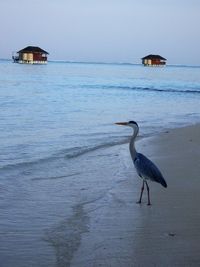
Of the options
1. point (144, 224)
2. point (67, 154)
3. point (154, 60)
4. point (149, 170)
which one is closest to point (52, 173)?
point (67, 154)

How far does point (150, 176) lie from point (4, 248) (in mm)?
2406

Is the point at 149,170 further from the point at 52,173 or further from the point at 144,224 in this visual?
the point at 52,173

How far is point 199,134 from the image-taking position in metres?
14.3

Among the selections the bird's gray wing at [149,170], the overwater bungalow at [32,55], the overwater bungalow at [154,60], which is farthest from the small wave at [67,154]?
the overwater bungalow at [154,60]

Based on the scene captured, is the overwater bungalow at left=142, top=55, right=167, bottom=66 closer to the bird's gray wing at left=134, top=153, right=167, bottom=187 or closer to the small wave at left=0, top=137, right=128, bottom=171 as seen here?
the small wave at left=0, top=137, right=128, bottom=171

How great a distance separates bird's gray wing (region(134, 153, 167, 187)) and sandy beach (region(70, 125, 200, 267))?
1.12ft

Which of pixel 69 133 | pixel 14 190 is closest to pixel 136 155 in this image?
pixel 14 190

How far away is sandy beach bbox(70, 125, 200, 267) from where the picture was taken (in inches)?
197

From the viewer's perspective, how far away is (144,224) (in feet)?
20.0

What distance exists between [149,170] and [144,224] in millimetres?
1119

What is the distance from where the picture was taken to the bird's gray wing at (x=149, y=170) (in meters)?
6.94

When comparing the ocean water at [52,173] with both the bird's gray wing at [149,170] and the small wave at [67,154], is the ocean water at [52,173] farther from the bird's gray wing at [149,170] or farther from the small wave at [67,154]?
the bird's gray wing at [149,170]

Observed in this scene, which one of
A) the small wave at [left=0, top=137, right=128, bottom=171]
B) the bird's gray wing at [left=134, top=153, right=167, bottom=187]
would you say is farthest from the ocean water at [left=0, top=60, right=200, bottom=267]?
the bird's gray wing at [left=134, top=153, right=167, bottom=187]

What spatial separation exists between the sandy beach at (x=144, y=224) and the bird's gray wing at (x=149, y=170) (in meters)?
0.34
